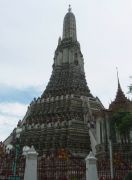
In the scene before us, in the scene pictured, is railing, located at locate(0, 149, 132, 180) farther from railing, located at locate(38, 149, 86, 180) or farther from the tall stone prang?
the tall stone prang

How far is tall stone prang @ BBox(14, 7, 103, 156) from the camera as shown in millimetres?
45719

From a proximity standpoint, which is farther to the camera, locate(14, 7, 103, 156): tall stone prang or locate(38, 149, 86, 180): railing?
locate(14, 7, 103, 156): tall stone prang

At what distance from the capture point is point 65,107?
169 ft

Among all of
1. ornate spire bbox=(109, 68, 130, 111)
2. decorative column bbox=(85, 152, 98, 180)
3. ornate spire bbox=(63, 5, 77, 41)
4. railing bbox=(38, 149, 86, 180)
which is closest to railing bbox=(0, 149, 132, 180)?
railing bbox=(38, 149, 86, 180)

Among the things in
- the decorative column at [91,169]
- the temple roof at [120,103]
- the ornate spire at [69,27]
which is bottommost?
the decorative column at [91,169]

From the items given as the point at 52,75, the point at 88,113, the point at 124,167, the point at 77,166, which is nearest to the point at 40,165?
the point at 77,166

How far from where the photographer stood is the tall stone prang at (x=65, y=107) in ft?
150

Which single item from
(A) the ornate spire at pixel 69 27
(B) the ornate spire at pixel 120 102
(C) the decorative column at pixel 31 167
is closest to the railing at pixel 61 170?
(C) the decorative column at pixel 31 167

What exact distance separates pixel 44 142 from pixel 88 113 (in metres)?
9.02

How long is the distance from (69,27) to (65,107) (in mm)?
23030

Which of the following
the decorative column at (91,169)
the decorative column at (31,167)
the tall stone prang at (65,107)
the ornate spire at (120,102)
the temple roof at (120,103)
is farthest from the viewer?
the tall stone prang at (65,107)

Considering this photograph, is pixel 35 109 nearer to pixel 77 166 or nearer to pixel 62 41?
pixel 62 41

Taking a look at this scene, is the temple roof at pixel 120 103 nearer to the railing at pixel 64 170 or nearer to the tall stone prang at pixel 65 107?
the tall stone prang at pixel 65 107

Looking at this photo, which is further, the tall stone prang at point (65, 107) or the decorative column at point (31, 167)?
the tall stone prang at point (65, 107)
